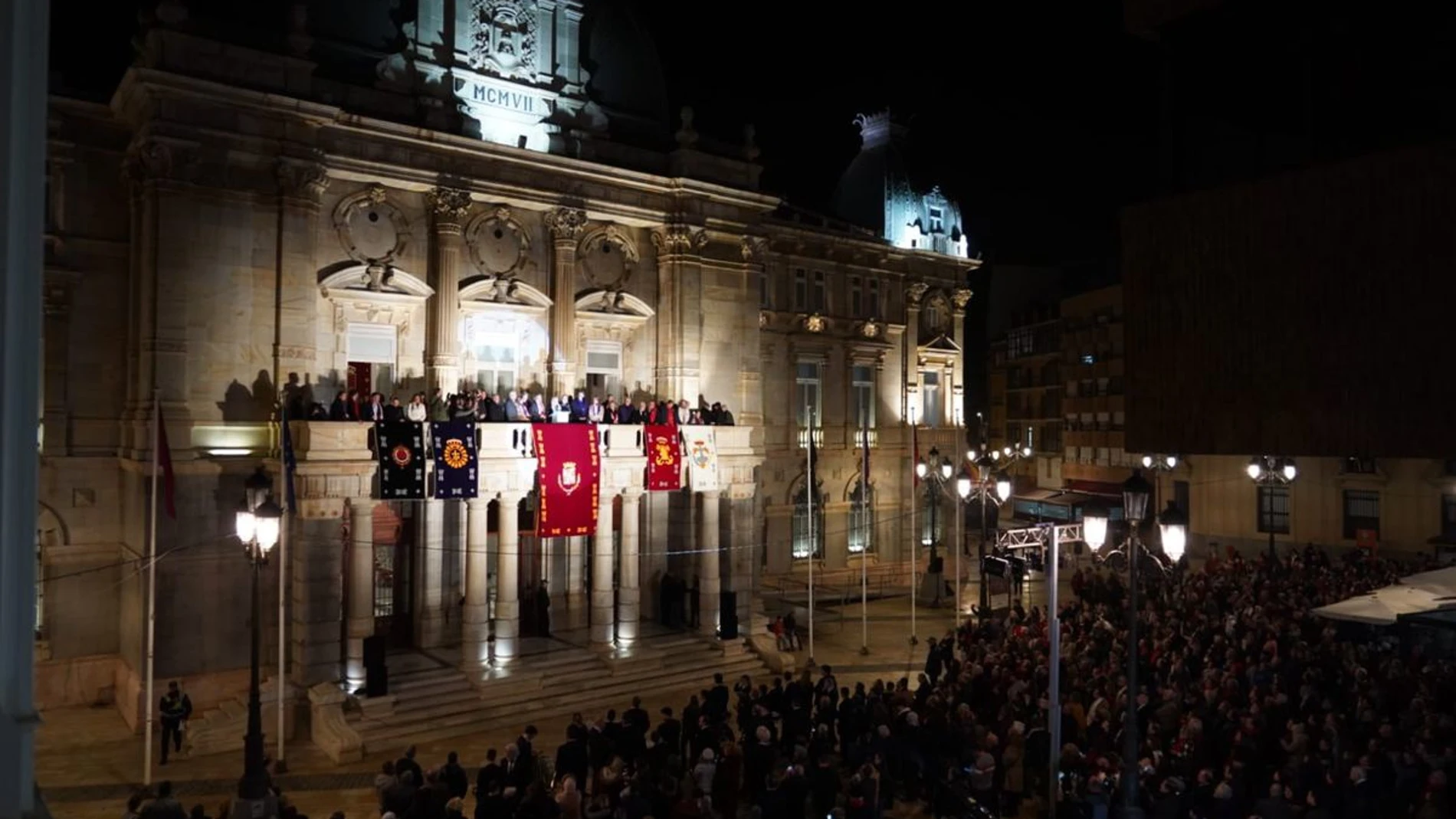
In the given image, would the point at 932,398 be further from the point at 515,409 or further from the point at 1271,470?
the point at 515,409

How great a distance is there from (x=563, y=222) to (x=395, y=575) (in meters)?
11.7

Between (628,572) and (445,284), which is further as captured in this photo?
(628,572)

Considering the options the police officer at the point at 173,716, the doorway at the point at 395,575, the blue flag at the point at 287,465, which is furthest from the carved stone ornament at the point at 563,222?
the police officer at the point at 173,716

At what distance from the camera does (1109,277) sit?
64.2m

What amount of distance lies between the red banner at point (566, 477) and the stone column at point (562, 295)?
276 centimetres

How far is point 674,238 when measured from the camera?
31500 mm

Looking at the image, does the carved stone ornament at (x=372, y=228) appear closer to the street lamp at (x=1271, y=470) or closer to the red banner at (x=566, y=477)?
the red banner at (x=566, y=477)

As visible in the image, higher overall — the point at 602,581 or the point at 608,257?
the point at 608,257

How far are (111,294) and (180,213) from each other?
10.9 feet

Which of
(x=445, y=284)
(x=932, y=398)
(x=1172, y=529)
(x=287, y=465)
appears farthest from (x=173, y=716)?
(x=932, y=398)

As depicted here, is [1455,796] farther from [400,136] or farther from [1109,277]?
[1109,277]

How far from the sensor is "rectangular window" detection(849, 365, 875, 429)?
41.9 metres

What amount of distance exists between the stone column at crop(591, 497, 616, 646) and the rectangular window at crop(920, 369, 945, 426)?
20118 mm

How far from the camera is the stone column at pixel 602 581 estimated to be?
27.9 m
